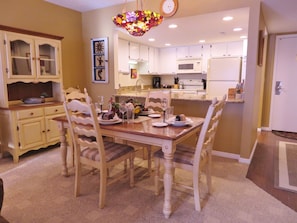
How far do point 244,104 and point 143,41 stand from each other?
350 cm

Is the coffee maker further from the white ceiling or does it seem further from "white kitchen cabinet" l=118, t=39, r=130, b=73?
the white ceiling

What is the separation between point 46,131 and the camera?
3.50 m

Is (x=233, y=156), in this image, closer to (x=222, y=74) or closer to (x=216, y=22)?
(x=216, y=22)

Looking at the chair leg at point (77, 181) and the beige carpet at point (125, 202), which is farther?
the chair leg at point (77, 181)

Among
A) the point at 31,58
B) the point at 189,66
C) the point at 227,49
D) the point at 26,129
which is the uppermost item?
the point at 227,49

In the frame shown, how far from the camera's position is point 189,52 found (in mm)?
6234

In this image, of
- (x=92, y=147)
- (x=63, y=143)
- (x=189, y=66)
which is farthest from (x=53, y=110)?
(x=189, y=66)

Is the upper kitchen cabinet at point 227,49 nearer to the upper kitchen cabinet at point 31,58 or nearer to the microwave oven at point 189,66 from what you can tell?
the microwave oven at point 189,66

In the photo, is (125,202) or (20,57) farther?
(20,57)

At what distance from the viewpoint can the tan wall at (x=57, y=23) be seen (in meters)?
3.36

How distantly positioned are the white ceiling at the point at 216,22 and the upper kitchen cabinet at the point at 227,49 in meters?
0.32

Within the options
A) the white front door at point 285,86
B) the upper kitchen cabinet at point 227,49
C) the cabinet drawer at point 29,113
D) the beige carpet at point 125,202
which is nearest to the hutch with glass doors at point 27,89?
the cabinet drawer at point 29,113

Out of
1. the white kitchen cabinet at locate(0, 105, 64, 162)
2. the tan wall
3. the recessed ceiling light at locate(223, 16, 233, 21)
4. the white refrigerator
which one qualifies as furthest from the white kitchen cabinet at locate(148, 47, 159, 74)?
the white kitchen cabinet at locate(0, 105, 64, 162)

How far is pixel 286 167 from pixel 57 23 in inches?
177
